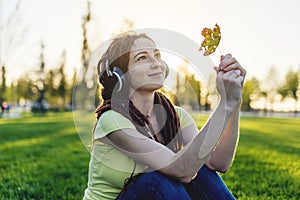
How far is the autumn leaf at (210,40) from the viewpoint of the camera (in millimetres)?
1479

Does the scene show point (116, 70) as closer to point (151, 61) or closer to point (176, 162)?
point (151, 61)

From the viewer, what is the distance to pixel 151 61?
1.75m

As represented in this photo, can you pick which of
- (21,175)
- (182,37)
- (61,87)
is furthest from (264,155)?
(61,87)

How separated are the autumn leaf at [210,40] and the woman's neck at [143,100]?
0.42 meters

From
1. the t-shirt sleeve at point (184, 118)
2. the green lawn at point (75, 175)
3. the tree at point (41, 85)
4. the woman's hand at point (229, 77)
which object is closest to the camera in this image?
the woman's hand at point (229, 77)

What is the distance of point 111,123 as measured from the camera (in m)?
1.69

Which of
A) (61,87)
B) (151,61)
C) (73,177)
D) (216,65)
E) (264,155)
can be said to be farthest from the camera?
(61,87)

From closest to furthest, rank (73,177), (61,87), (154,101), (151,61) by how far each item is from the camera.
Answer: (151,61), (154,101), (73,177), (61,87)

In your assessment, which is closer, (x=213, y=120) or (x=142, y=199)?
(x=213, y=120)

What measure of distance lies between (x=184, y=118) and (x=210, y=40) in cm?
61

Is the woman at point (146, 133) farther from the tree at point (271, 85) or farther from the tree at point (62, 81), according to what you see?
the tree at point (271, 85)

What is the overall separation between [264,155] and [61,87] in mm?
31328

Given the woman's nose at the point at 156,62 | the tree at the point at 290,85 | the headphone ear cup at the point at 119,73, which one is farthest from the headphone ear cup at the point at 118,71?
the tree at the point at 290,85

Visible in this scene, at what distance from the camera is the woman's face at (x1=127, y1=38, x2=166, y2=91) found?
5.73 feet
